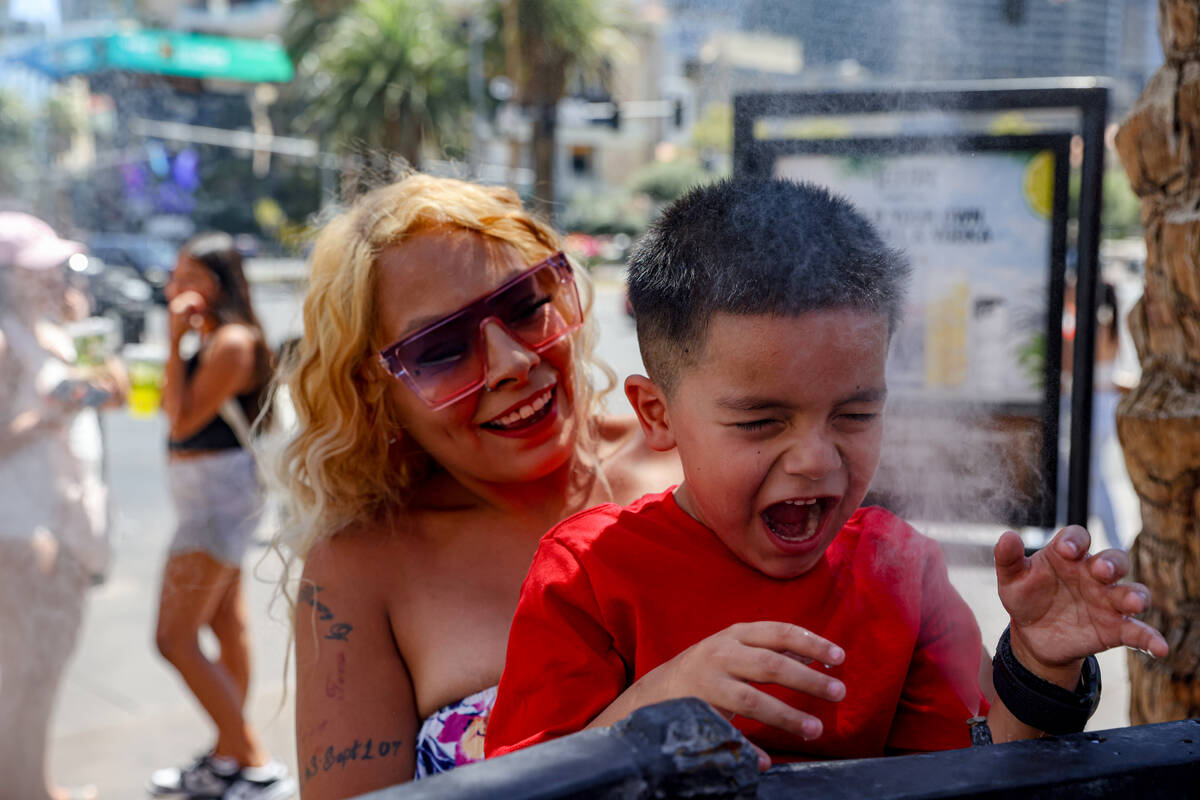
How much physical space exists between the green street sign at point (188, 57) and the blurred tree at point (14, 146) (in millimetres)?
527

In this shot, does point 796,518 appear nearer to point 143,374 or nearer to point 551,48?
point 143,374

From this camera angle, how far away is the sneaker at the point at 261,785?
12.9ft

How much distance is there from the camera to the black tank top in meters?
4.31

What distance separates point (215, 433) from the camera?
→ 171 inches

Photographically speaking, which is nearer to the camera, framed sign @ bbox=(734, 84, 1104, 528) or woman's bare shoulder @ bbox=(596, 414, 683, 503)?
woman's bare shoulder @ bbox=(596, 414, 683, 503)

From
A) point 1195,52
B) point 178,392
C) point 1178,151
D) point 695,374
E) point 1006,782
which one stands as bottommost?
point 178,392

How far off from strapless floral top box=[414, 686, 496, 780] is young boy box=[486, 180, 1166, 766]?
0.37m

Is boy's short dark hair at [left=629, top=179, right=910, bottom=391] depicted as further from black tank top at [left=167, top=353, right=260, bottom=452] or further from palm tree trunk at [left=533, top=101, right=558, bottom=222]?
palm tree trunk at [left=533, top=101, right=558, bottom=222]

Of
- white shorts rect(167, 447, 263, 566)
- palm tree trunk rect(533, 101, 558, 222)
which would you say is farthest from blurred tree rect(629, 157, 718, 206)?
palm tree trunk rect(533, 101, 558, 222)

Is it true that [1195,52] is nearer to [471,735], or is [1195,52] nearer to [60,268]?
[471,735]

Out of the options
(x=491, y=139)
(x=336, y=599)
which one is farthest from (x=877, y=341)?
(x=491, y=139)

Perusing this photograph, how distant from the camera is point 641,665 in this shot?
106 centimetres

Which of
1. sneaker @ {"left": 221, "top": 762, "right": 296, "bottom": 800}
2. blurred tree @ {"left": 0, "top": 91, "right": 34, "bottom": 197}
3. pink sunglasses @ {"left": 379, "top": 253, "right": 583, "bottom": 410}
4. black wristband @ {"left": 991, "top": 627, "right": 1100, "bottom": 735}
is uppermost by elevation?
blurred tree @ {"left": 0, "top": 91, "right": 34, "bottom": 197}

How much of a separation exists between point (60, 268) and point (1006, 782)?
3.58 m
